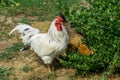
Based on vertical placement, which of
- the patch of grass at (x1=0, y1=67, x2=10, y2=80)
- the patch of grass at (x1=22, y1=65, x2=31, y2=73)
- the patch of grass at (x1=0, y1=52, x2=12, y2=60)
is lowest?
the patch of grass at (x1=0, y1=67, x2=10, y2=80)

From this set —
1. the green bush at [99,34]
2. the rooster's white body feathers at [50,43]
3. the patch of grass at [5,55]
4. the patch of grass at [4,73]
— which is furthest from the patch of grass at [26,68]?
the green bush at [99,34]

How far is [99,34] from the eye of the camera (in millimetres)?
5480

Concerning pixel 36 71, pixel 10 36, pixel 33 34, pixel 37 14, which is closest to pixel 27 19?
pixel 37 14

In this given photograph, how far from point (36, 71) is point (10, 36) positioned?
1.74 metres

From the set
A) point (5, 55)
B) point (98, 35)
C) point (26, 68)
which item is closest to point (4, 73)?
point (26, 68)

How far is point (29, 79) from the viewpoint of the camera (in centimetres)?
598

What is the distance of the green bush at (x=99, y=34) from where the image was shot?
17.6 feet

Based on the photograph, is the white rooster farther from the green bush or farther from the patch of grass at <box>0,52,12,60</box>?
the patch of grass at <box>0,52,12,60</box>

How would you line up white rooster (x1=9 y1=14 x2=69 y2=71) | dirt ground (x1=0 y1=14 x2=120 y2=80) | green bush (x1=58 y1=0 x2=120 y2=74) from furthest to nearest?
dirt ground (x1=0 y1=14 x2=120 y2=80) → white rooster (x1=9 y1=14 x2=69 y2=71) → green bush (x1=58 y1=0 x2=120 y2=74)

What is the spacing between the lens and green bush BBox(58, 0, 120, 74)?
17.6 ft

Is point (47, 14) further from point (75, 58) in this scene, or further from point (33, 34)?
point (75, 58)

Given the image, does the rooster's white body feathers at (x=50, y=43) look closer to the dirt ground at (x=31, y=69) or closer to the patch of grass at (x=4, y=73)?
the dirt ground at (x=31, y=69)

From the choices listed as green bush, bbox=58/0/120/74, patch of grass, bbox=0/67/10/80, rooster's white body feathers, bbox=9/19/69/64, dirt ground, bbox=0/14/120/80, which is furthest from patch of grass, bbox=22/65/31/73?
green bush, bbox=58/0/120/74

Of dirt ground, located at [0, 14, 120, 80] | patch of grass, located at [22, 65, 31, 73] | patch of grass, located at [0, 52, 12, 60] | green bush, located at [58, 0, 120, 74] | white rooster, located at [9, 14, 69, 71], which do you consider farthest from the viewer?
patch of grass, located at [0, 52, 12, 60]
